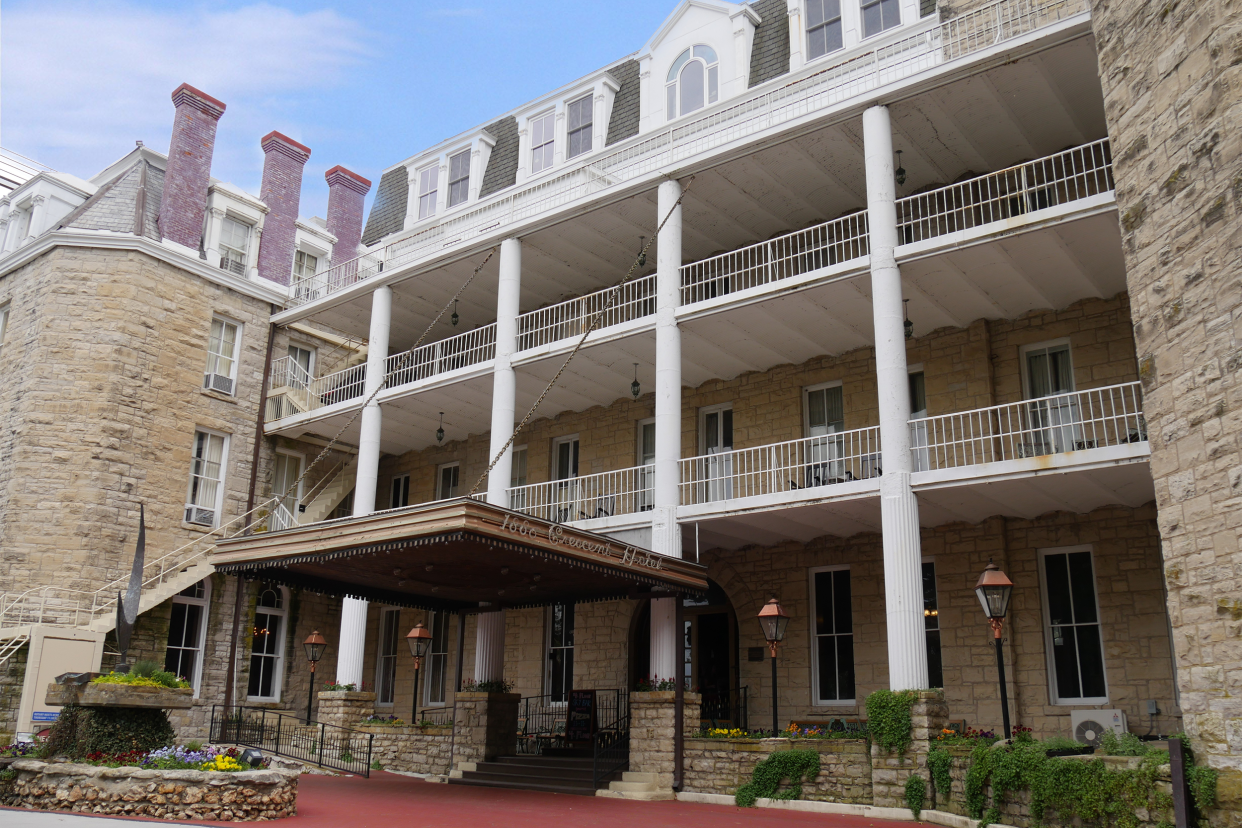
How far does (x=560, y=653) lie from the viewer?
20.0m

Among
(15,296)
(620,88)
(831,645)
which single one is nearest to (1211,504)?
(831,645)

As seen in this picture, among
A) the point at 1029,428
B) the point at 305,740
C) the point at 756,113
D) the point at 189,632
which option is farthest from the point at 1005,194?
the point at 189,632

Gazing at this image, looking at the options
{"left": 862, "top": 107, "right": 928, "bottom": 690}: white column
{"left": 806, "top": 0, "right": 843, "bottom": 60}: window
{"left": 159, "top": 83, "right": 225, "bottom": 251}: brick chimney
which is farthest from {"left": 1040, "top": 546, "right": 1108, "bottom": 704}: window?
{"left": 159, "top": 83, "right": 225, "bottom": 251}: brick chimney

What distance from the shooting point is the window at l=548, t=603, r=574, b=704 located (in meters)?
19.8

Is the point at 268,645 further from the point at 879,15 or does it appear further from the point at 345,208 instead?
the point at 879,15

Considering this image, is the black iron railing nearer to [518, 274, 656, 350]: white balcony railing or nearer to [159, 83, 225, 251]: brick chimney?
[518, 274, 656, 350]: white balcony railing

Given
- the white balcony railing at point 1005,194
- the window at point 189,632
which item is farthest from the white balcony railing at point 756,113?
the window at point 189,632

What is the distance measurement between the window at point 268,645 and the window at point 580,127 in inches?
461

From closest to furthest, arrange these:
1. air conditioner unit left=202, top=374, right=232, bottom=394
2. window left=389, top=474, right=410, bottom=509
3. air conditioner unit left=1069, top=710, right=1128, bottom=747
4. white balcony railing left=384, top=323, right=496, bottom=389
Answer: air conditioner unit left=1069, top=710, right=1128, bottom=747 < white balcony railing left=384, top=323, right=496, bottom=389 < air conditioner unit left=202, top=374, right=232, bottom=394 < window left=389, top=474, right=410, bottom=509

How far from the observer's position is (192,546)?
20.6 metres

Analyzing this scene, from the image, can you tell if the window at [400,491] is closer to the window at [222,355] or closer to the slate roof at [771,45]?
the window at [222,355]

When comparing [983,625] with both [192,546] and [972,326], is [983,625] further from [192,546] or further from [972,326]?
[192,546]

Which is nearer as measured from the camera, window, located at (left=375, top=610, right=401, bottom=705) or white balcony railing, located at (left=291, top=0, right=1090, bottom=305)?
white balcony railing, located at (left=291, top=0, right=1090, bottom=305)

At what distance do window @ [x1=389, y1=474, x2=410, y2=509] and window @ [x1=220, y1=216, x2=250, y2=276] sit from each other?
6.19 m
